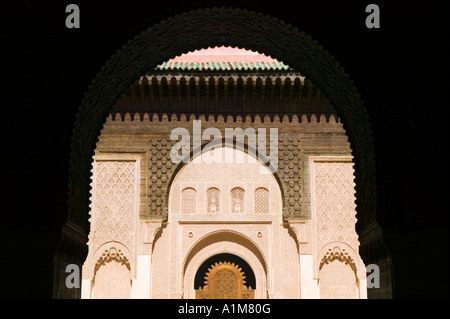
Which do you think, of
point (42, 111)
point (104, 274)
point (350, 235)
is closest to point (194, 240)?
point (104, 274)

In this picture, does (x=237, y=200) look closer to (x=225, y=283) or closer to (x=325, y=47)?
(x=225, y=283)

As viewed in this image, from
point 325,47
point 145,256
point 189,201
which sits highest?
point 189,201

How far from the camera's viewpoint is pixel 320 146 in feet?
33.0

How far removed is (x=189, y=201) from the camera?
10.3 m

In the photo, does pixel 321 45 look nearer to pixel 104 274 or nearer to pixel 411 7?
pixel 411 7

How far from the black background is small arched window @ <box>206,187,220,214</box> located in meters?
6.67

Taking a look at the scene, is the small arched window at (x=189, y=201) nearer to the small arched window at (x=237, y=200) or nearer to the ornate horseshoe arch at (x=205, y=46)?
the small arched window at (x=237, y=200)

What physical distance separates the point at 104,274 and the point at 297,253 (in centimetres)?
323

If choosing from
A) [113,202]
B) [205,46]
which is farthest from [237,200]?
[205,46]

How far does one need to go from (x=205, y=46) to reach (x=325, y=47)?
3.26ft

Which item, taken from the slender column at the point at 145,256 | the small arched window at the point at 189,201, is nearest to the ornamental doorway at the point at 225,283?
the small arched window at the point at 189,201

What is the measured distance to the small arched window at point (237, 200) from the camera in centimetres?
1030

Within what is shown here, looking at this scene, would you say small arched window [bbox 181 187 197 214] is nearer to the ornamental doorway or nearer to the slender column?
the slender column
